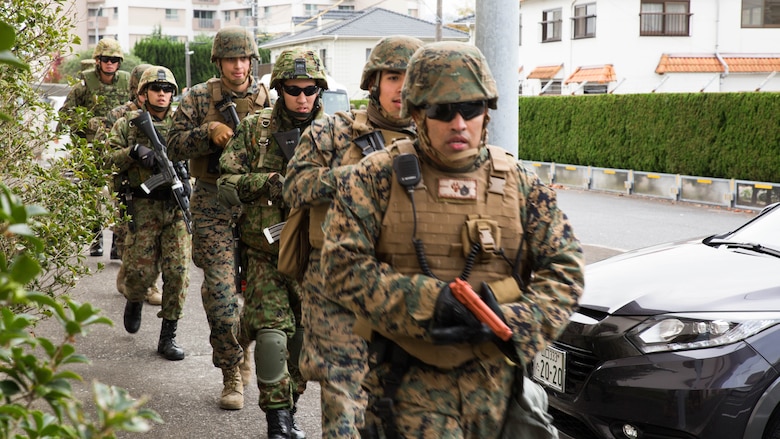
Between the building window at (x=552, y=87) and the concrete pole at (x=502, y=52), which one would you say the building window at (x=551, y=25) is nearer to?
the building window at (x=552, y=87)

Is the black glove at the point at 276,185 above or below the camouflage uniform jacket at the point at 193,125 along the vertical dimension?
below

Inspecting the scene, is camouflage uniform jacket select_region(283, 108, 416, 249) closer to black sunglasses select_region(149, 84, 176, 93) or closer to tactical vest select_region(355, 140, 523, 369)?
tactical vest select_region(355, 140, 523, 369)

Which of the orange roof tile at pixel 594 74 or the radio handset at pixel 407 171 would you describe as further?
the orange roof tile at pixel 594 74

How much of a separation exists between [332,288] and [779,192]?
619 inches

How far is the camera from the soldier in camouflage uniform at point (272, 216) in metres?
4.92

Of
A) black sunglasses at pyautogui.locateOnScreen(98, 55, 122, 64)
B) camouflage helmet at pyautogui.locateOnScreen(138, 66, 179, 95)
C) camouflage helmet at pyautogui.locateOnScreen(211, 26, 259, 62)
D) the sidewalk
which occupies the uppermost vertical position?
black sunglasses at pyautogui.locateOnScreen(98, 55, 122, 64)

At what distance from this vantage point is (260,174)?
5.05m

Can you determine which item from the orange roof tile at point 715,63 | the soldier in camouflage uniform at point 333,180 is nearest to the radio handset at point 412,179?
the soldier in camouflage uniform at point 333,180

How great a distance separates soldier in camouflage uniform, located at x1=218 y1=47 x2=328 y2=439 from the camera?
4.92 m

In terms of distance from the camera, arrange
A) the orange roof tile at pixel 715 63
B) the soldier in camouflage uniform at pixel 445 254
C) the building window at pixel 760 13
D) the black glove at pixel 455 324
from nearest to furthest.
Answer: the black glove at pixel 455 324 → the soldier in camouflage uniform at pixel 445 254 → the orange roof tile at pixel 715 63 → the building window at pixel 760 13

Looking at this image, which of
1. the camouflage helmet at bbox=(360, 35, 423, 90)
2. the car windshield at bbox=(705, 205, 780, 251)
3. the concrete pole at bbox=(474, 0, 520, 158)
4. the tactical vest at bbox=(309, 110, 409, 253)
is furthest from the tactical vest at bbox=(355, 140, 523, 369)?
the concrete pole at bbox=(474, 0, 520, 158)

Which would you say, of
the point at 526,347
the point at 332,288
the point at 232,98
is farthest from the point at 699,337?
the point at 232,98

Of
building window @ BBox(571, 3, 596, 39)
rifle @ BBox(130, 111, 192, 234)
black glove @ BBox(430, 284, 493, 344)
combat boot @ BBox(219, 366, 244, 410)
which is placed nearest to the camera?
black glove @ BBox(430, 284, 493, 344)

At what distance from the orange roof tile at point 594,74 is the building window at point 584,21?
1.32 meters
